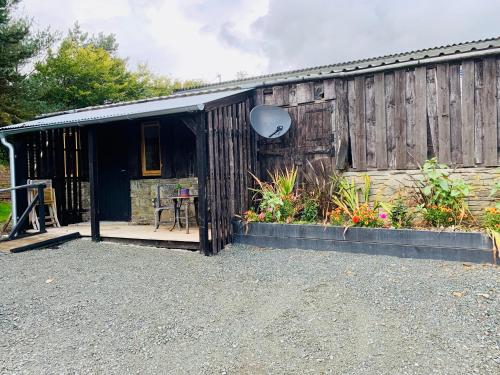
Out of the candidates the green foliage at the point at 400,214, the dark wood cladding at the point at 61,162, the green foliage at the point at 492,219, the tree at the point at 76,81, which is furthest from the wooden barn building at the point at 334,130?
the tree at the point at 76,81

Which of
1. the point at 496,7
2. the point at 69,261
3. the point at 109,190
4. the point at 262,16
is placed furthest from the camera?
the point at 262,16

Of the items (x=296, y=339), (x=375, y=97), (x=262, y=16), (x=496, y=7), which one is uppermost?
(x=262, y=16)

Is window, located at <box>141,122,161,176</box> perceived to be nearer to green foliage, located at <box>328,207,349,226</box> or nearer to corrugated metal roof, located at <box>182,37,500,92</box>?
corrugated metal roof, located at <box>182,37,500,92</box>

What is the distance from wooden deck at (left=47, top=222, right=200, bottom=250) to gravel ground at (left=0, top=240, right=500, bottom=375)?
98 centimetres

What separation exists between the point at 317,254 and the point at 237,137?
8.07 ft

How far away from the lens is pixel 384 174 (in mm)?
6277

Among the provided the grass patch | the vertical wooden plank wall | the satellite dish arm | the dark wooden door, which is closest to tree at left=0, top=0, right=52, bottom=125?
A: the grass patch

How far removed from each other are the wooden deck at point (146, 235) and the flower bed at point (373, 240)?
2.75 ft

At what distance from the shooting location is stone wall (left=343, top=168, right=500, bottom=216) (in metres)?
5.54

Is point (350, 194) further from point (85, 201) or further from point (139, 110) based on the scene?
point (85, 201)

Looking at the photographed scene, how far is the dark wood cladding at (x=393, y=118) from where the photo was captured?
5.60 m

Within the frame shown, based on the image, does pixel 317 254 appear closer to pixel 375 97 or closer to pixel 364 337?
pixel 364 337

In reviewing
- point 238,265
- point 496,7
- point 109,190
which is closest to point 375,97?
point 238,265

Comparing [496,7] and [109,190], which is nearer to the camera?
[109,190]
